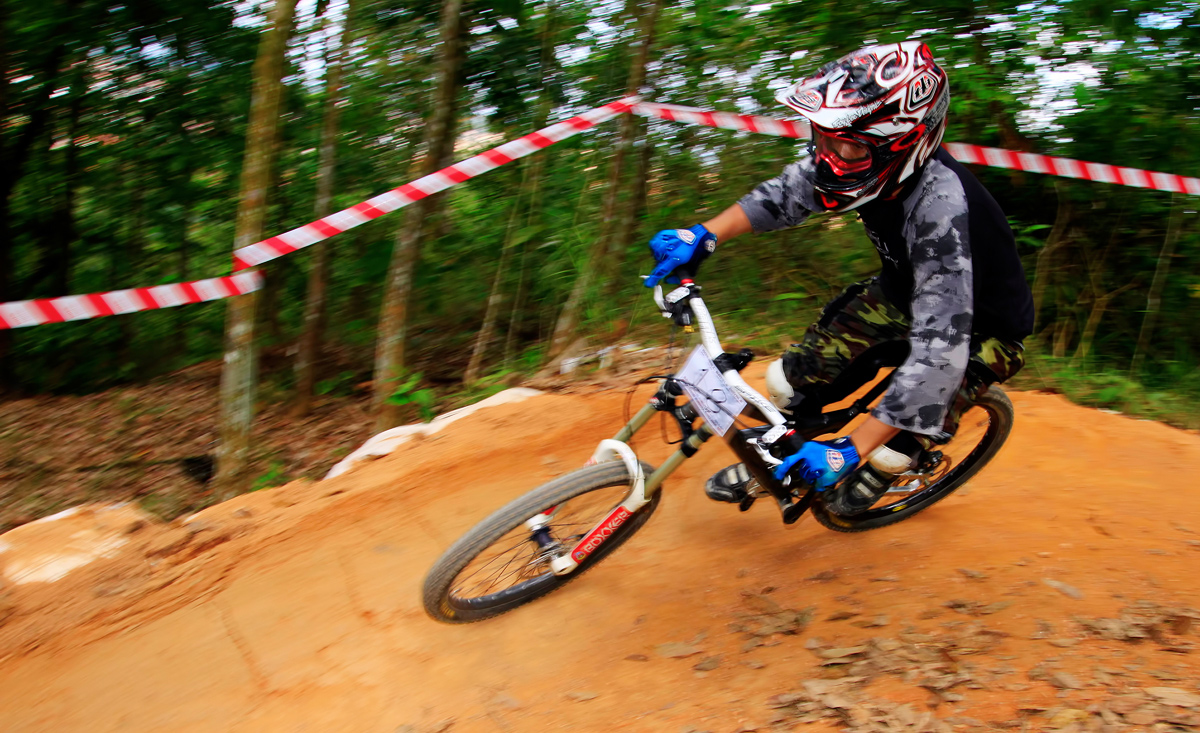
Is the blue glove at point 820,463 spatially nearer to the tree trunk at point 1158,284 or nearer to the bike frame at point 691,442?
the bike frame at point 691,442

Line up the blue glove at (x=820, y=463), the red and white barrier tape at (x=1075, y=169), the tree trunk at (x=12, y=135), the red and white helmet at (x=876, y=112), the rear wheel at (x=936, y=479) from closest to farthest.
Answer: the red and white helmet at (x=876, y=112) → the blue glove at (x=820, y=463) → the rear wheel at (x=936, y=479) → the red and white barrier tape at (x=1075, y=169) → the tree trunk at (x=12, y=135)

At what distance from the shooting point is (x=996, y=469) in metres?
3.94

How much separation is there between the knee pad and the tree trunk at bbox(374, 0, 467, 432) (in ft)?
8.93

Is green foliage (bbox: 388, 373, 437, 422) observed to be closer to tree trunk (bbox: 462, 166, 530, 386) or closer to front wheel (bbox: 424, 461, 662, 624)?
tree trunk (bbox: 462, 166, 530, 386)

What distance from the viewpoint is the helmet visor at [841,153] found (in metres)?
2.36

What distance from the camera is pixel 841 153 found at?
240 cm

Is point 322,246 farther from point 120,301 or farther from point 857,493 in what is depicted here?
point 857,493

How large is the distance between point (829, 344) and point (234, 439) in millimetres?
3522

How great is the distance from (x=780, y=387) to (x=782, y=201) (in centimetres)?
74

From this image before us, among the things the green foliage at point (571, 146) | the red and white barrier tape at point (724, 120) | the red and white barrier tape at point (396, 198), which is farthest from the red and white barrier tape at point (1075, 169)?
the red and white barrier tape at point (396, 198)

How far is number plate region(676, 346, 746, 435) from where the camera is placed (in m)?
2.48

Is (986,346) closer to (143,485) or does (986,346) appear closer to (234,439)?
(234,439)

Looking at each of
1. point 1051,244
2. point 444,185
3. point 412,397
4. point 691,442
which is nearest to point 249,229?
point 444,185

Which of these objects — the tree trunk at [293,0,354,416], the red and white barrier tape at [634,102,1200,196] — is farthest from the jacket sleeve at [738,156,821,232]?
the tree trunk at [293,0,354,416]
